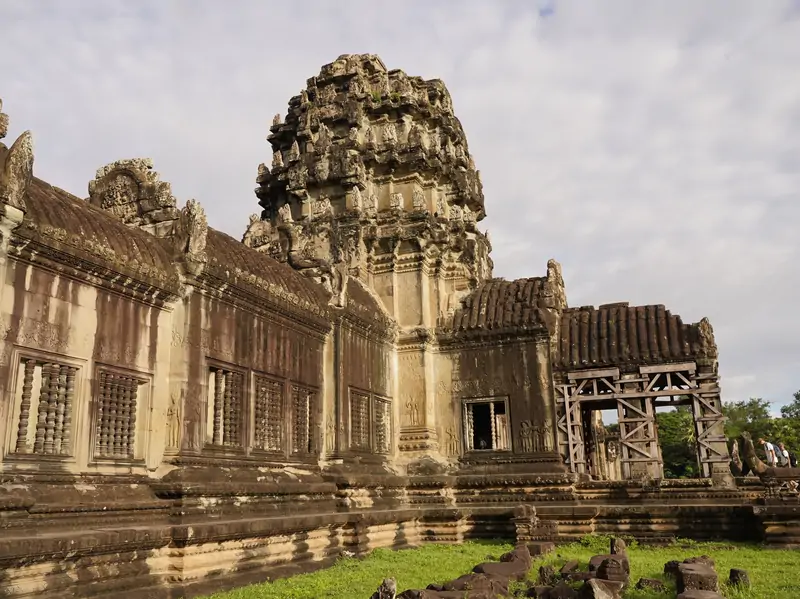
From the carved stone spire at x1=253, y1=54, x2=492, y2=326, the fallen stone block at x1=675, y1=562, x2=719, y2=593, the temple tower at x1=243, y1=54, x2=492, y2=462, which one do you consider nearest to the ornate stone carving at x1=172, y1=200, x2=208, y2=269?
the temple tower at x1=243, y1=54, x2=492, y2=462

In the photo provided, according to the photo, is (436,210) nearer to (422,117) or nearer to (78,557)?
(422,117)

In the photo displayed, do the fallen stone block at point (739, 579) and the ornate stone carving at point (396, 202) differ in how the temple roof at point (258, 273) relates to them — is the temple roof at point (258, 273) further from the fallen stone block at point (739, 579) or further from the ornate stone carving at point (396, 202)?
the fallen stone block at point (739, 579)

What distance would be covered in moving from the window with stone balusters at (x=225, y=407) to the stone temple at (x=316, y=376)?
0.13 feet

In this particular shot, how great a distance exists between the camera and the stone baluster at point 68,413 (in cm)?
852

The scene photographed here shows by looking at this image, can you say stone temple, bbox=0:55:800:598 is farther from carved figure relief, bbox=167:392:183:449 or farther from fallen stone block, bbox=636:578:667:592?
fallen stone block, bbox=636:578:667:592

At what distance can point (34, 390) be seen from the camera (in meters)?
8.29

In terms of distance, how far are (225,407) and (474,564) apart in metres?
5.00

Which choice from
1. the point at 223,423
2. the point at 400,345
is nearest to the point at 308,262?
the point at 400,345

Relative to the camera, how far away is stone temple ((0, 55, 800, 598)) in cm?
835

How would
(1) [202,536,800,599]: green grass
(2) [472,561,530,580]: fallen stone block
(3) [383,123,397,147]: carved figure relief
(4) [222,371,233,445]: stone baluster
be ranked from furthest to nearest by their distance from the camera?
(3) [383,123,397,147]: carved figure relief
(4) [222,371,233,445]: stone baluster
(2) [472,561,530,580]: fallen stone block
(1) [202,536,800,599]: green grass

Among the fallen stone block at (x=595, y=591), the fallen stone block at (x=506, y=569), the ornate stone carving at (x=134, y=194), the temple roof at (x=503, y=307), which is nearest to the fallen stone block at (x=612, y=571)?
the fallen stone block at (x=506, y=569)

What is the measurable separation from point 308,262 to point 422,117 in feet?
22.7

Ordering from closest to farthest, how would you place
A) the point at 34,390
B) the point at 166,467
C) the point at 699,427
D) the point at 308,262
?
the point at 34,390
the point at 166,467
the point at 308,262
the point at 699,427

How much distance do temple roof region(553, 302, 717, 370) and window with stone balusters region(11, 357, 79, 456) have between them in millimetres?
11645
